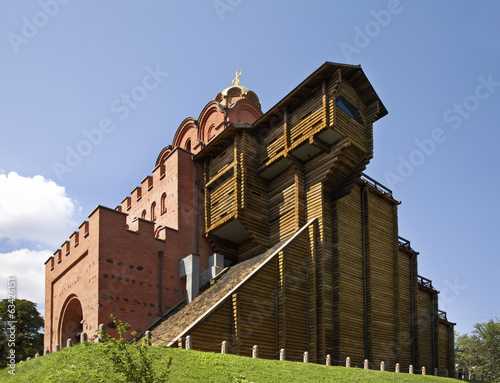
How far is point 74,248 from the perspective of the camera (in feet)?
74.9

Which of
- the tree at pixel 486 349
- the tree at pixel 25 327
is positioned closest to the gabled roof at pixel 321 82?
the tree at pixel 25 327

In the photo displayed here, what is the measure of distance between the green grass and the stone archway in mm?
9786

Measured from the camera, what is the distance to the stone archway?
23.1 m

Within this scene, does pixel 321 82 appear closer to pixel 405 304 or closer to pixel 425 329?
pixel 405 304

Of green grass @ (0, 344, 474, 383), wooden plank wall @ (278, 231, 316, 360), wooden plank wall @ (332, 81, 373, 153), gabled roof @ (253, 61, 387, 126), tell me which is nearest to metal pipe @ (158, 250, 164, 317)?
wooden plank wall @ (278, 231, 316, 360)

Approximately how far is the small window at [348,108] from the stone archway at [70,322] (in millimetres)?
→ 15126

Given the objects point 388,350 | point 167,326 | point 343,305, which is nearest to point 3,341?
point 167,326

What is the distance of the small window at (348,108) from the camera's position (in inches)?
808

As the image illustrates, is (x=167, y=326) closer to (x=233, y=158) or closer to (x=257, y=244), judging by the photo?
(x=257, y=244)

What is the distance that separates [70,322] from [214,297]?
9556 mm

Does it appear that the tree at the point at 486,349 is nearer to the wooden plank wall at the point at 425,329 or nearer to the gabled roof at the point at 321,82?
the wooden plank wall at the point at 425,329

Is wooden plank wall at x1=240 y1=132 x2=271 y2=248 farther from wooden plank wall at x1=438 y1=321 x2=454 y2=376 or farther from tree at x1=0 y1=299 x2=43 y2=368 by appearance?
tree at x1=0 y1=299 x2=43 y2=368

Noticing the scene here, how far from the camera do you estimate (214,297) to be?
61.1ft

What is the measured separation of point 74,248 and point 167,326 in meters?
6.90
